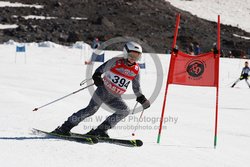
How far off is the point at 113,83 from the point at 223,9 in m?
69.0

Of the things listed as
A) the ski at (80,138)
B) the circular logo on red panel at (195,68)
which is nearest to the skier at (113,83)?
the ski at (80,138)

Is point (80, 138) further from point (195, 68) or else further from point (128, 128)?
point (128, 128)

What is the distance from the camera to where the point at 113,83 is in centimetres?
707

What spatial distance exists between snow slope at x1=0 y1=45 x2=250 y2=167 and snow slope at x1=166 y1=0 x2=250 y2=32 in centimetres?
4948

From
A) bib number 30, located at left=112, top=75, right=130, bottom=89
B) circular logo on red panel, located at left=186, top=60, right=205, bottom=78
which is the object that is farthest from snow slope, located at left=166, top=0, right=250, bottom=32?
bib number 30, located at left=112, top=75, right=130, bottom=89

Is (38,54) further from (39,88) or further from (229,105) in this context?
(229,105)

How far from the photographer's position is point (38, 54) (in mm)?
29906

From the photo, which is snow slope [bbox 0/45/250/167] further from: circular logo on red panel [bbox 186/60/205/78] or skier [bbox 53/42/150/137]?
circular logo on red panel [bbox 186/60/205/78]

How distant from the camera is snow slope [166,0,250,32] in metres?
68.5

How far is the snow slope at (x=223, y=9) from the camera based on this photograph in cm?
6850

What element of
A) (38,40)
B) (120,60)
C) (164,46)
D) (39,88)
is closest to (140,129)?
(120,60)

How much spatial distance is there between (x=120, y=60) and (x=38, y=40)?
37651 mm

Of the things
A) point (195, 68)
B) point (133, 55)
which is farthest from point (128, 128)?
point (133, 55)

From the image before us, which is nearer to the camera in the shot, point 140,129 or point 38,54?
point 140,129
